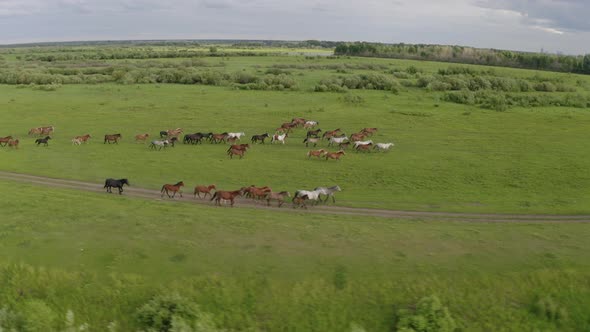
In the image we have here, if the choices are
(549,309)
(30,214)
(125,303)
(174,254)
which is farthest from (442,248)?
(30,214)

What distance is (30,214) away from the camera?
20438mm

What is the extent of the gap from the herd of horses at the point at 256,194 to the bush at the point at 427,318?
9634 millimetres

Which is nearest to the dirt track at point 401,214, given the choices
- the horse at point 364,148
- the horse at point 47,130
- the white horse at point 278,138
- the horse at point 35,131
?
the horse at point 364,148

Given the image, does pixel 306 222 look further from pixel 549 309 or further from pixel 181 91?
pixel 181 91

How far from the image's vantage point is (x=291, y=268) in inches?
649

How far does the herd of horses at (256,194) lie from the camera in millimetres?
23062

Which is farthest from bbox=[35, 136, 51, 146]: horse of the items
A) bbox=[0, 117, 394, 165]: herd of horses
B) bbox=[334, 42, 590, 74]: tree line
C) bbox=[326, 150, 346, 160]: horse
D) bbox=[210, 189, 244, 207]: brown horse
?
bbox=[334, 42, 590, 74]: tree line

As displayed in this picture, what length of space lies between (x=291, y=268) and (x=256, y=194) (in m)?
7.59

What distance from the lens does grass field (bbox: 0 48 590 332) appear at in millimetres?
15008

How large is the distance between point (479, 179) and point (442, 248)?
37.7 ft

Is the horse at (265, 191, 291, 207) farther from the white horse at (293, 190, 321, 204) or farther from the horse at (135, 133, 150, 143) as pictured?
the horse at (135, 133, 150, 143)

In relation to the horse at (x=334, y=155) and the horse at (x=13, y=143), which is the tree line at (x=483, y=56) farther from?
the horse at (x=13, y=143)

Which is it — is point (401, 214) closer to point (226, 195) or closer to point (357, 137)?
point (226, 195)

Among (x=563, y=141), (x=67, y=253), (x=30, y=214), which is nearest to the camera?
(x=67, y=253)
